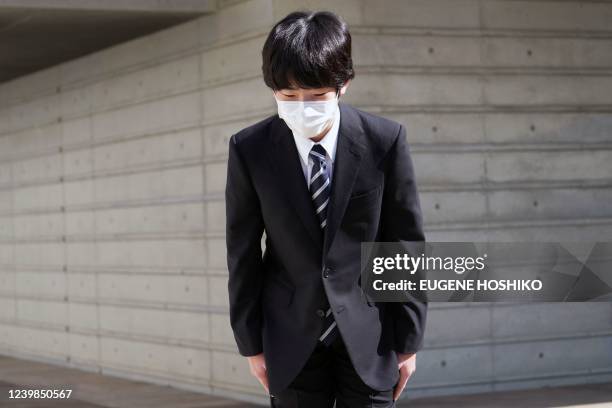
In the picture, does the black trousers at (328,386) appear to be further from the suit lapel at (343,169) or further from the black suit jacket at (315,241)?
the suit lapel at (343,169)

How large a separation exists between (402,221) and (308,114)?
18.0 inches

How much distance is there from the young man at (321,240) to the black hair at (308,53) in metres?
0.01

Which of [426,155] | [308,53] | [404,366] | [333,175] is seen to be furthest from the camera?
[426,155]

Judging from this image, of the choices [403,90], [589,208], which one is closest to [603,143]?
[589,208]

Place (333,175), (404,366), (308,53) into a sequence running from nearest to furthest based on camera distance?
(308,53)
(333,175)
(404,366)

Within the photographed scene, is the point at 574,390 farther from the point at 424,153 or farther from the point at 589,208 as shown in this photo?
the point at 424,153

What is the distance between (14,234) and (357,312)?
1180cm

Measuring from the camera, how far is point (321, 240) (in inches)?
151

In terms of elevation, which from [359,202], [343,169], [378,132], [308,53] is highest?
[308,53]

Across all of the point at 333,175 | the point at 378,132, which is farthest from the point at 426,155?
the point at 333,175

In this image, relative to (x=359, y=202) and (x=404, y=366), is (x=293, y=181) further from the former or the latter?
(x=404, y=366)

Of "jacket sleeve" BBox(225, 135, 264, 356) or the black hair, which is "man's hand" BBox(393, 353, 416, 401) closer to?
"jacket sleeve" BBox(225, 135, 264, 356)

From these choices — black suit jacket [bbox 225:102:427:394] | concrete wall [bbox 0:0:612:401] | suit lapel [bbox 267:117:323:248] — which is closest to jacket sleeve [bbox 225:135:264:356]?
black suit jacket [bbox 225:102:427:394]

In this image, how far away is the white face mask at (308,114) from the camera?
3.70 meters
